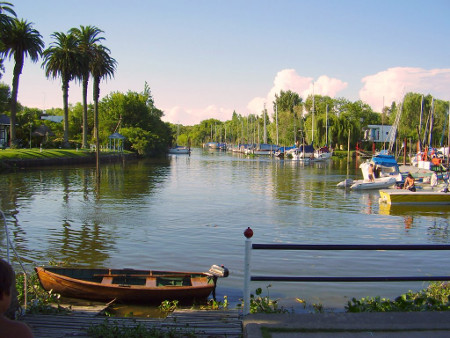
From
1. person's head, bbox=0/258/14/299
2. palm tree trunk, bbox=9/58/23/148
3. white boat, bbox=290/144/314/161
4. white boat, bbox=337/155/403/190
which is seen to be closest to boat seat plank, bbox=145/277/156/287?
person's head, bbox=0/258/14/299

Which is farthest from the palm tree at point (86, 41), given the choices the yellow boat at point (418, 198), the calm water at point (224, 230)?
the yellow boat at point (418, 198)

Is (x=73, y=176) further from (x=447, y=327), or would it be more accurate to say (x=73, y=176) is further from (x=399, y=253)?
(x=447, y=327)

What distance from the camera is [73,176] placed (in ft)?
153

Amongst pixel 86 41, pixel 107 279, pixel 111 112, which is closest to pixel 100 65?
pixel 86 41

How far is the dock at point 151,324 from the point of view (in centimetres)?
605

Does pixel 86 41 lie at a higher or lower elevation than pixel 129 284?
higher

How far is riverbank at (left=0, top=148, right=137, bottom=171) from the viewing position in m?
50.7

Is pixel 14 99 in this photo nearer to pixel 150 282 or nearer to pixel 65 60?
pixel 65 60

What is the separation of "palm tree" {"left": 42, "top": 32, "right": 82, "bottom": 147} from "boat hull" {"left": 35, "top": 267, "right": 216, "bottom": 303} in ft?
208

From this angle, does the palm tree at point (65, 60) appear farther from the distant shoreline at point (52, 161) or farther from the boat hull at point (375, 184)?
the boat hull at point (375, 184)

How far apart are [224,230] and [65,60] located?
58.4 metres

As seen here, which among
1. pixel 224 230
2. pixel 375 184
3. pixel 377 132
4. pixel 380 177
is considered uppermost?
pixel 377 132

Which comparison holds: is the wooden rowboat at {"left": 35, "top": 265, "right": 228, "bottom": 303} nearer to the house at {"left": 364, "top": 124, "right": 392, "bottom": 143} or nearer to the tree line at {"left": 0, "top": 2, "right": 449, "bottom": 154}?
the tree line at {"left": 0, "top": 2, "right": 449, "bottom": 154}

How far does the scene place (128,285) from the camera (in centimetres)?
1059
